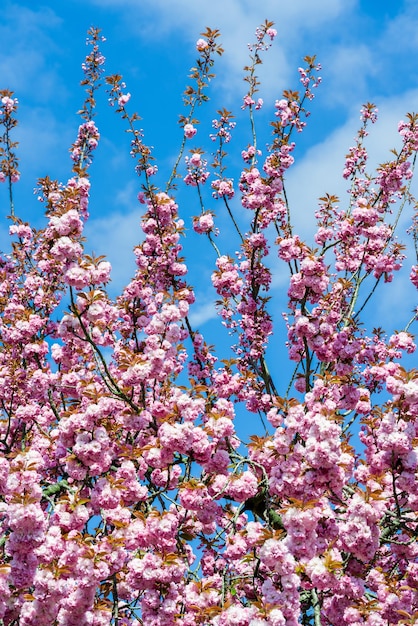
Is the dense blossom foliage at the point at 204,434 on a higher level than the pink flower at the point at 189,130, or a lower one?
lower

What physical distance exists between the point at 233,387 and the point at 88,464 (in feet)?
11.3

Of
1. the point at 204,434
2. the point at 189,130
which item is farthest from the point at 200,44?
the point at 204,434

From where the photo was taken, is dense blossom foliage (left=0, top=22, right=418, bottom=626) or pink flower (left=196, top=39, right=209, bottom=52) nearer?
dense blossom foliage (left=0, top=22, right=418, bottom=626)

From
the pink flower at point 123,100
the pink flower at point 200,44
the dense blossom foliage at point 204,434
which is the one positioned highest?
the pink flower at point 200,44

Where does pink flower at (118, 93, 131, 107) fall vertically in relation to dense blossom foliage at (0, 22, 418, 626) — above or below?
above

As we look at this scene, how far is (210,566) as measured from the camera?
8.23 metres

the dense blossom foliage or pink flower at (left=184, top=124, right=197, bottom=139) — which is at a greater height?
pink flower at (left=184, top=124, right=197, bottom=139)

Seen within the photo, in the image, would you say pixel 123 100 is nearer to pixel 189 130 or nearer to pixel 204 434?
pixel 189 130

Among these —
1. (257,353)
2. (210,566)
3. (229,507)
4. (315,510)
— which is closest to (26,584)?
(315,510)

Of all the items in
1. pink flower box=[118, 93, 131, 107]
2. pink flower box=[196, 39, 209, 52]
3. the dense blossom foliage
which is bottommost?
the dense blossom foliage

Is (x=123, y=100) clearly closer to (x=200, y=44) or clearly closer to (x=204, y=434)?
(x=200, y=44)

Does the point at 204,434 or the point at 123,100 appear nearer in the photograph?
the point at 204,434

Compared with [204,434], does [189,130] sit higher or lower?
higher

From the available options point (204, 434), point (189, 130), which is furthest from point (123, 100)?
point (204, 434)
